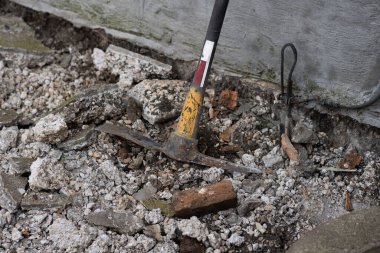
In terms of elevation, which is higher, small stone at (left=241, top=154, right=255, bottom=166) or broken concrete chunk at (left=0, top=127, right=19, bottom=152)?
small stone at (left=241, top=154, right=255, bottom=166)

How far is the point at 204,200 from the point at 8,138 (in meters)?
1.10

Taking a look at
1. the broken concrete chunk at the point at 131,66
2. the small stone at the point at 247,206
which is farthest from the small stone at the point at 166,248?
the broken concrete chunk at the point at 131,66

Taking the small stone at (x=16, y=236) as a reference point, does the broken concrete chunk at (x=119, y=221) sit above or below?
above

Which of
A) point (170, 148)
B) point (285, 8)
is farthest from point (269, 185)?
point (285, 8)

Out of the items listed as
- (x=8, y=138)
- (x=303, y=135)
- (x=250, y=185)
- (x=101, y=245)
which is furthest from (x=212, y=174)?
(x=8, y=138)

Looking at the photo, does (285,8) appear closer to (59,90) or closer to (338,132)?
(338,132)

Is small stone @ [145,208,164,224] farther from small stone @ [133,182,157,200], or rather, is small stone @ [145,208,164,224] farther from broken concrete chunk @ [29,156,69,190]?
broken concrete chunk @ [29,156,69,190]

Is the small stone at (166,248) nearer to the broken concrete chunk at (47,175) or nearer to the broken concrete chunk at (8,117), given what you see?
the broken concrete chunk at (47,175)

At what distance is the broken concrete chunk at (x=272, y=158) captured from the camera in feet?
9.27

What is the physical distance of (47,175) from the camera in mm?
2604

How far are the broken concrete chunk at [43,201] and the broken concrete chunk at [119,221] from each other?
0.16m

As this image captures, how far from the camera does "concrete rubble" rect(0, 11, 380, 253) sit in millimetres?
2443

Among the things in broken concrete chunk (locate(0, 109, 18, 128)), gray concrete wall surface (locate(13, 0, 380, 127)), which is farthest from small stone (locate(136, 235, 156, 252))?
gray concrete wall surface (locate(13, 0, 380, 127))

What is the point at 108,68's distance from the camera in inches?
129
